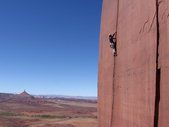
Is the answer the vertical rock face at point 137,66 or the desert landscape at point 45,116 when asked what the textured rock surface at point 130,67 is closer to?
the vertical rock face at point 137,66

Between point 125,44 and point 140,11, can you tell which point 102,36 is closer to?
point 125,44

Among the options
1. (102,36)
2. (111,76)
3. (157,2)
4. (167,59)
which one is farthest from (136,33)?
(102,36)

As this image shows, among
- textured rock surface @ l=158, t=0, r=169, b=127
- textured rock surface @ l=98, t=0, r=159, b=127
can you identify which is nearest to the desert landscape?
textured rock surface @ l=98, t=0, r=159, b=127

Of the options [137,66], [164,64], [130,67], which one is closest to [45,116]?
[130,67]

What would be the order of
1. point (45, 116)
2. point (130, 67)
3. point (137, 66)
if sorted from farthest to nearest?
point (45, 116) < point (130, 67) < point (137, 66)

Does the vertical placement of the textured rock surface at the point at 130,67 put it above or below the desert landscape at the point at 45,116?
above

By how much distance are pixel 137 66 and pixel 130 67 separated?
0.94 feet

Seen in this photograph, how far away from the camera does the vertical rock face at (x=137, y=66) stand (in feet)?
12.1

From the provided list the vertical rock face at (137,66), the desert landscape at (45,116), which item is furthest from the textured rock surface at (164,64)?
the desert landscape at (45,116)

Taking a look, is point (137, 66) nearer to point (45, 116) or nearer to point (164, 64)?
point (164, 64)

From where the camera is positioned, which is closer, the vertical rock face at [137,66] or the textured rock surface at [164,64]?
the textured rock surface at [164,64]

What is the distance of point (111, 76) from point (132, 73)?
1084 mm

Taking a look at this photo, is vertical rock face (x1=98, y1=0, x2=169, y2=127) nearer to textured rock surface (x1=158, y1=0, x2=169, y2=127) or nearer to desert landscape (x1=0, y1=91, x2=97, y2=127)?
textured rock surface (x1=158, y1=0, x2=169, y2=127)

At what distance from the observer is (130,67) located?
452 cm
